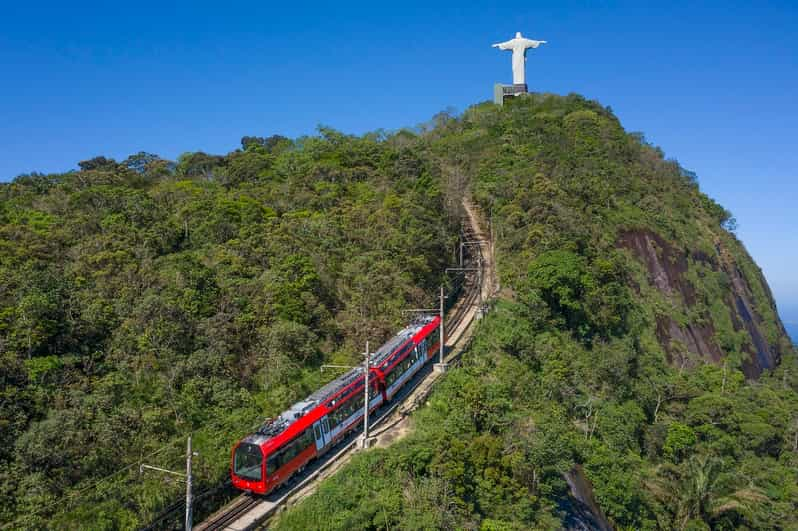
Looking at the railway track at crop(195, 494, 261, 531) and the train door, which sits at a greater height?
the train door

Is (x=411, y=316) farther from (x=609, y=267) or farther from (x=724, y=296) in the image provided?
(x=724, y=296)

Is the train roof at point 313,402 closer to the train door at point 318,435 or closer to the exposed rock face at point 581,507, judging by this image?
the train door at point 318,435

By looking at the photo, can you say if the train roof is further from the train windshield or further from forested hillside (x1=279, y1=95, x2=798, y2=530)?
forested hillside (x1=279, y1=95, x2=798, y2=530)

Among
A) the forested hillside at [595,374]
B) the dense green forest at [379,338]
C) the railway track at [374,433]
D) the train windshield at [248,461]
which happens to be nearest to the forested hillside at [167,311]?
the dense green forest at [379,338]

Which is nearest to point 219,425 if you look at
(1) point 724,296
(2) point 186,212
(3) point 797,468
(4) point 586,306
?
(2) point 186,212

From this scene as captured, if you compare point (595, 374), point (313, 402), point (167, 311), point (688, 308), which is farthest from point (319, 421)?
point (688, 308)

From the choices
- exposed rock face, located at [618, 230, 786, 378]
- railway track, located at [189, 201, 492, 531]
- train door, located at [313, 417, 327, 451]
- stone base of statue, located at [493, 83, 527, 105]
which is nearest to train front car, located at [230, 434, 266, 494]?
railway track, located at [189, 201, 492, 531]
